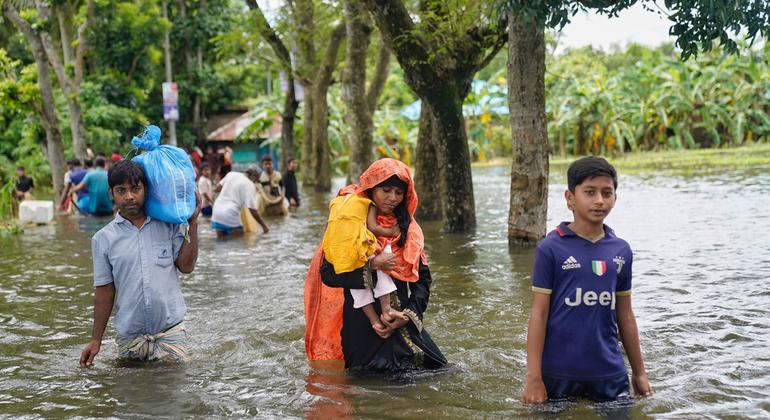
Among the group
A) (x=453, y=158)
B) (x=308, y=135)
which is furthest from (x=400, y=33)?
(x=308, y=135)

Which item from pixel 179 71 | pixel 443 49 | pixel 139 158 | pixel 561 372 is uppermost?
pixel 179 71

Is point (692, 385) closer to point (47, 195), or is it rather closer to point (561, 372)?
point (561, 372)

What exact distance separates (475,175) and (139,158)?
27.5 meters

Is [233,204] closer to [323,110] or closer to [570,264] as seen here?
[323,110]

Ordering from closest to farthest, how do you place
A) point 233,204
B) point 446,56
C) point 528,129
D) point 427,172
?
point 528,129 < point 446,56 < point 233,204 < point 427,172

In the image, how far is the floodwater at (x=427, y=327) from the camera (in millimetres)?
5461

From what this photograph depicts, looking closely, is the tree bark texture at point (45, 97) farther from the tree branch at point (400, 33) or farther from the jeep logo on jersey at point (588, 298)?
the jeep logo on jersey at point (588, 298)

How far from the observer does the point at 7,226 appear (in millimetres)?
17219

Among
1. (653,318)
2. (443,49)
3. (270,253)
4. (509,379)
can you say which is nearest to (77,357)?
(509,379)

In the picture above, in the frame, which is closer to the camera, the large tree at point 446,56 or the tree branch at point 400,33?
the tree branch at point 400,33

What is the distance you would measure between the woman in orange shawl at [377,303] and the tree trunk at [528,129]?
5687mm

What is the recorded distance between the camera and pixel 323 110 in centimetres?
2570

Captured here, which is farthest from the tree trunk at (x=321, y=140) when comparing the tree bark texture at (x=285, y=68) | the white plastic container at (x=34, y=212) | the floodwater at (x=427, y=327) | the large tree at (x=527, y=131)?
the large tree at (x=527, y=131)

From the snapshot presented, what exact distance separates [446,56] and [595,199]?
9.22m
